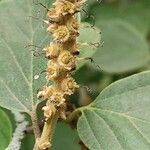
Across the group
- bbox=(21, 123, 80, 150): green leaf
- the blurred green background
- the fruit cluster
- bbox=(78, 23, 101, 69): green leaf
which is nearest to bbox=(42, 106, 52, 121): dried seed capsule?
the fruit cluster

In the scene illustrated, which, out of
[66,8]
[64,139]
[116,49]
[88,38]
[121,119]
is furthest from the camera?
[116,49]

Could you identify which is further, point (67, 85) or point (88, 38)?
point (88, 38)

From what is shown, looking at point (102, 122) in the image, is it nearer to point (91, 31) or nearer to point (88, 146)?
point (88, 146)

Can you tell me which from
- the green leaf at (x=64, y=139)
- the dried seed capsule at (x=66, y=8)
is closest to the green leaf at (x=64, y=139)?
the green leaf at (x=64, y=139)

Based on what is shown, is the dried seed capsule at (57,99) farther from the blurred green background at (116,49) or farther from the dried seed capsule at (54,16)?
the blurred green background at (116,49)

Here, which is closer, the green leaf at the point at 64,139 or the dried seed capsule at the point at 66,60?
the dried seed capsule at the point at 66,60

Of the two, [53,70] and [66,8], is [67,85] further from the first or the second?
[66,8]

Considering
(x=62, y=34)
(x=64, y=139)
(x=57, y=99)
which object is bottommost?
(x=64, y=139)

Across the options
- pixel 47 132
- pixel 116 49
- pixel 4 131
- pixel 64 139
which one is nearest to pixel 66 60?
pixel 47 132
